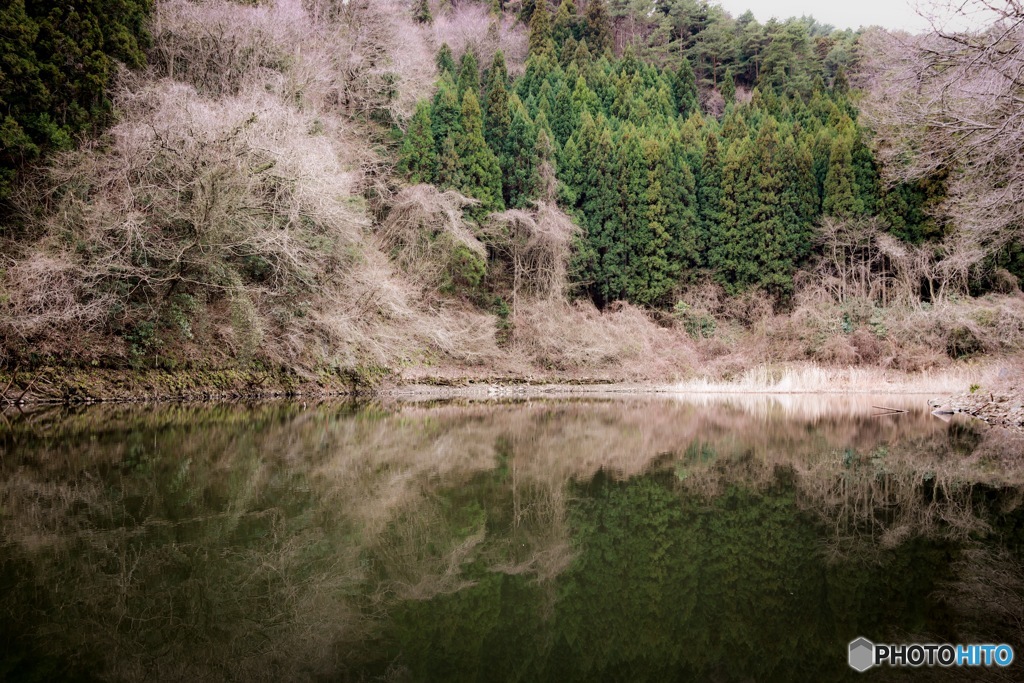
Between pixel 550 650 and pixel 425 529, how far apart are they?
1.77m

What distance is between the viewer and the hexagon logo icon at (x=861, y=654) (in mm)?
2422

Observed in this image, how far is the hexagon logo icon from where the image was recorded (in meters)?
2.42

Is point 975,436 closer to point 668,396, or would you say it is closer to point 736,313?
point 668,396

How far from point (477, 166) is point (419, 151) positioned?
2.05 meters

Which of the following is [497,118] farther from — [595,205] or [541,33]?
[541,33]

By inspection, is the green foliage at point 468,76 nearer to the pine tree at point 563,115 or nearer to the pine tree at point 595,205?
the pine tree at point 563,115

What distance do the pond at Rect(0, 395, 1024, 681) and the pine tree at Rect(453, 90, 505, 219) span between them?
53.5ft

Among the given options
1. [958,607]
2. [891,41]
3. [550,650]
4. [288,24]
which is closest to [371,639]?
[550,650]

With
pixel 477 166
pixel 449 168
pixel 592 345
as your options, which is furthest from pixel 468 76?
pixel 592 345

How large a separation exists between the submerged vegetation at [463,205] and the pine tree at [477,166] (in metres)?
0.10

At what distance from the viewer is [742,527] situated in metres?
4.18

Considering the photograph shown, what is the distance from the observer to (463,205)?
22250 mm

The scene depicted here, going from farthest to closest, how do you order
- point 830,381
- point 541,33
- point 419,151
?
point 541,33
point 419,151
point 830,381

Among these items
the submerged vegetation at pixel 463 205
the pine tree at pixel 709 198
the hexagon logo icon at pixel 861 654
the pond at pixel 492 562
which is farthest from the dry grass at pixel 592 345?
the hexagon logo icon at pixel 861 654
